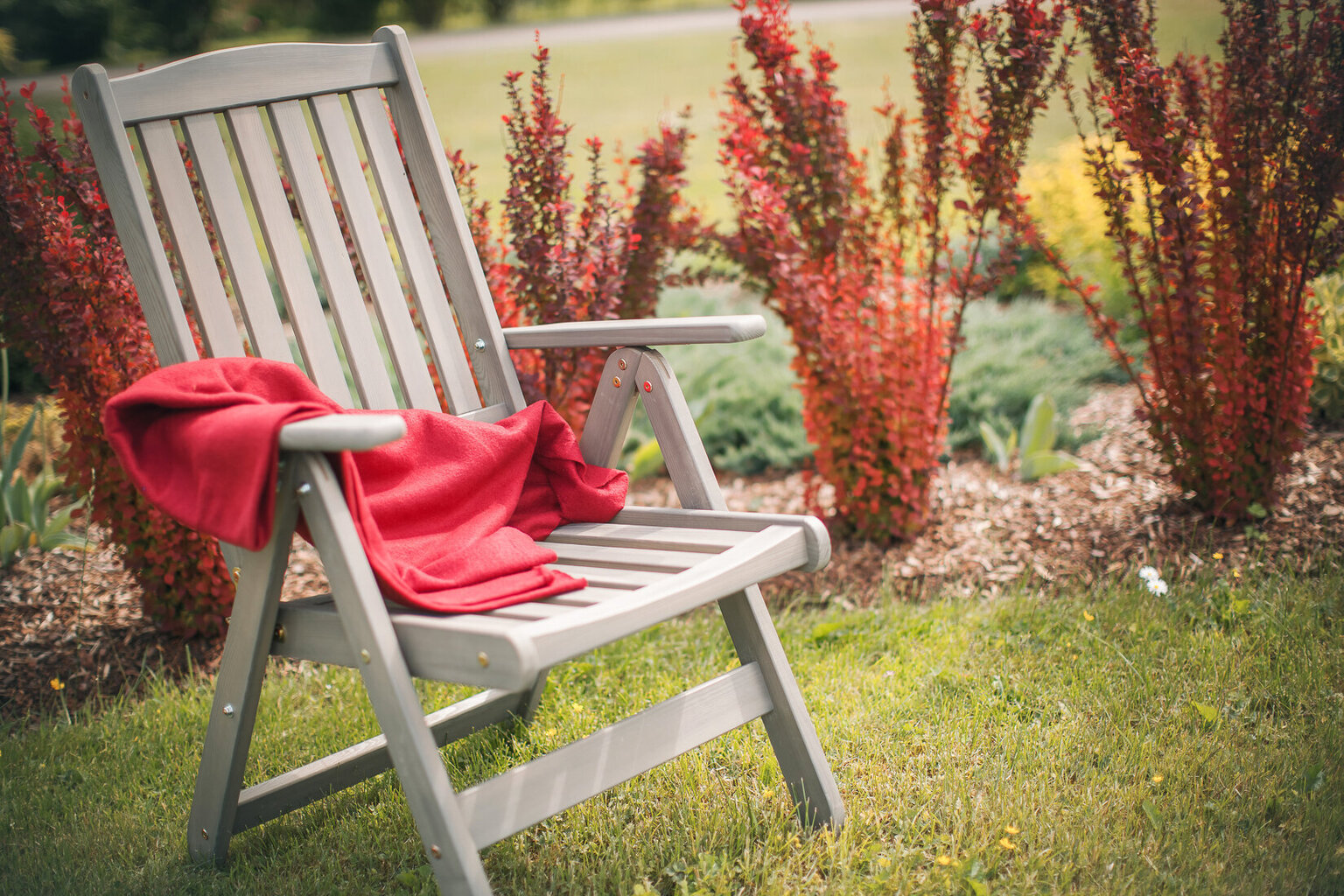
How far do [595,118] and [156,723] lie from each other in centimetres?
972

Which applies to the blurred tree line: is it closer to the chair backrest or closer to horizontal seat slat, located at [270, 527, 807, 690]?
the chair backrest

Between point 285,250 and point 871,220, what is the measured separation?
5.04ft

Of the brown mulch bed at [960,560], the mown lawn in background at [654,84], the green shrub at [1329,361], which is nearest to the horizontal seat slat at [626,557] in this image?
the brown mulch bed at [960,560]

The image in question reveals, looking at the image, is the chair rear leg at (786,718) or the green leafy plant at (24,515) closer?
the chair rear leg at (786,718)

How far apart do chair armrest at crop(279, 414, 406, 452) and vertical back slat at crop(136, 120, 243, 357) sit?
1.63ft

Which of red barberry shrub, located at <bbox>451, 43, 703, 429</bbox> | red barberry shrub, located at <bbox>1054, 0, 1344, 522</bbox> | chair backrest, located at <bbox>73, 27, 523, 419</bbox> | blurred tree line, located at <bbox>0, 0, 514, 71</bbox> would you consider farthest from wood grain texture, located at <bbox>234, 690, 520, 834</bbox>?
blurred tree line, located at <bbox>0, 0, 514, 71</bbox>

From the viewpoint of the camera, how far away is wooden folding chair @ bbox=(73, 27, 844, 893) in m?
1.38

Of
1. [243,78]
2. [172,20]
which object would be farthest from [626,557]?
[172,20]

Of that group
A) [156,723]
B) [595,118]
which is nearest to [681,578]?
[156,723]

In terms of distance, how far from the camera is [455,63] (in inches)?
553

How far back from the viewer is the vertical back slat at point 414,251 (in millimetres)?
2059

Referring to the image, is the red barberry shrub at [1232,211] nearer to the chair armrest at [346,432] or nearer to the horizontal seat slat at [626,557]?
the horizontal seat slat at [626,557]

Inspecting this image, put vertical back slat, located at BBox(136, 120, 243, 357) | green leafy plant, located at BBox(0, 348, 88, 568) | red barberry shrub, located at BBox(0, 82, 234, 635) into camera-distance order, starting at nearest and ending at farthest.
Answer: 1. vertical back slat, located at BBox(136, 120, 243, 357)
2. red barberry shrub, located at BBox(0, 82, 234, 635)
3. green leafy plant, located at BBox(0, 348, 88, 568)

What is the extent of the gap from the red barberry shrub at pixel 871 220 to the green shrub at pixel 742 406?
637 millimetres
